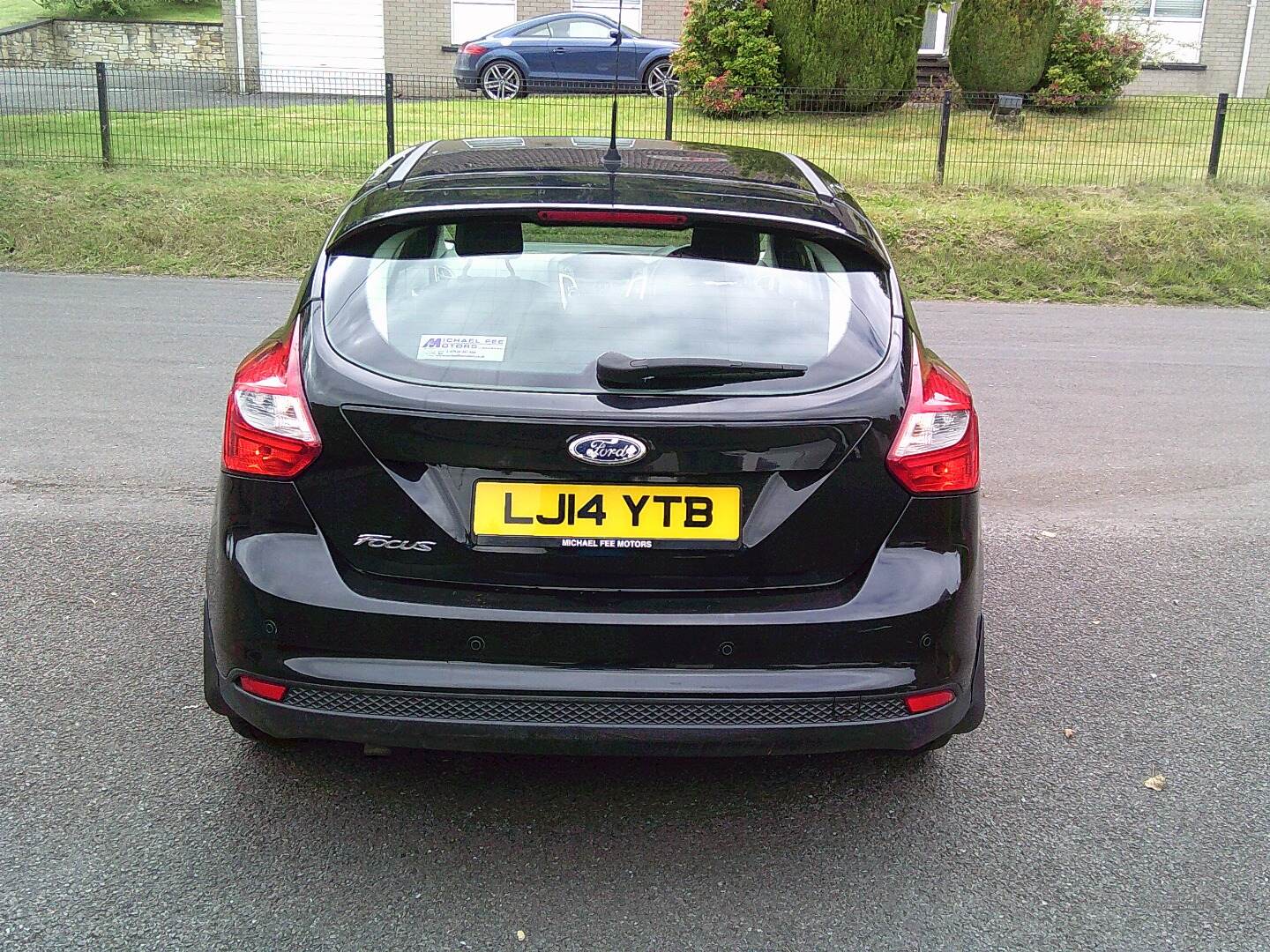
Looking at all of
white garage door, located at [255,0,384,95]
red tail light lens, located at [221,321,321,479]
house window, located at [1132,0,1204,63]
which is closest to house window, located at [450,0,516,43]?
white garage door, located at [255,0,384,95]

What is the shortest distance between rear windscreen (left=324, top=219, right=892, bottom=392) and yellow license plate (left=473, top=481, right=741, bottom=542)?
0.23 m

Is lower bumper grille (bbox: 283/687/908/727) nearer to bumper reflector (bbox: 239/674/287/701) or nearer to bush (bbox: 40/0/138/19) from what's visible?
bumper reflector (bbox: 239/674/287/701)

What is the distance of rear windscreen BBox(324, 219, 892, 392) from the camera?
9.47 ft

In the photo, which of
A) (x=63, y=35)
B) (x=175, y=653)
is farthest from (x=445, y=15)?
(x=175, y=653)

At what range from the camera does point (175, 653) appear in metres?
4.02

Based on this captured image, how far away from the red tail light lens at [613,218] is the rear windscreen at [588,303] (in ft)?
0.11

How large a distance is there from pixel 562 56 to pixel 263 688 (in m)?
19.5

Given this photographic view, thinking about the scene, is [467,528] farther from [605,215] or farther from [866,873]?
[866,873]

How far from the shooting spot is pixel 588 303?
3043 millimetres

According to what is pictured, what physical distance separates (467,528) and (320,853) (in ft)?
2.90

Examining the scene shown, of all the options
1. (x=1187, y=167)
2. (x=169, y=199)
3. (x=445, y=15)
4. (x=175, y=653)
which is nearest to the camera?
(x=175, y=653)

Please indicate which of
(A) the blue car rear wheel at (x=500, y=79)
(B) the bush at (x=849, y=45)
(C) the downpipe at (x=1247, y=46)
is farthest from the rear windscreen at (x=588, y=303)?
(C) the downpipe at (x=1247, y=46)

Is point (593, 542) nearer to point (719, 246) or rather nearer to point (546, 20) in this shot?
point (719, 246)

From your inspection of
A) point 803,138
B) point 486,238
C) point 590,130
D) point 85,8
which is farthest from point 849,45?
point 85,8
